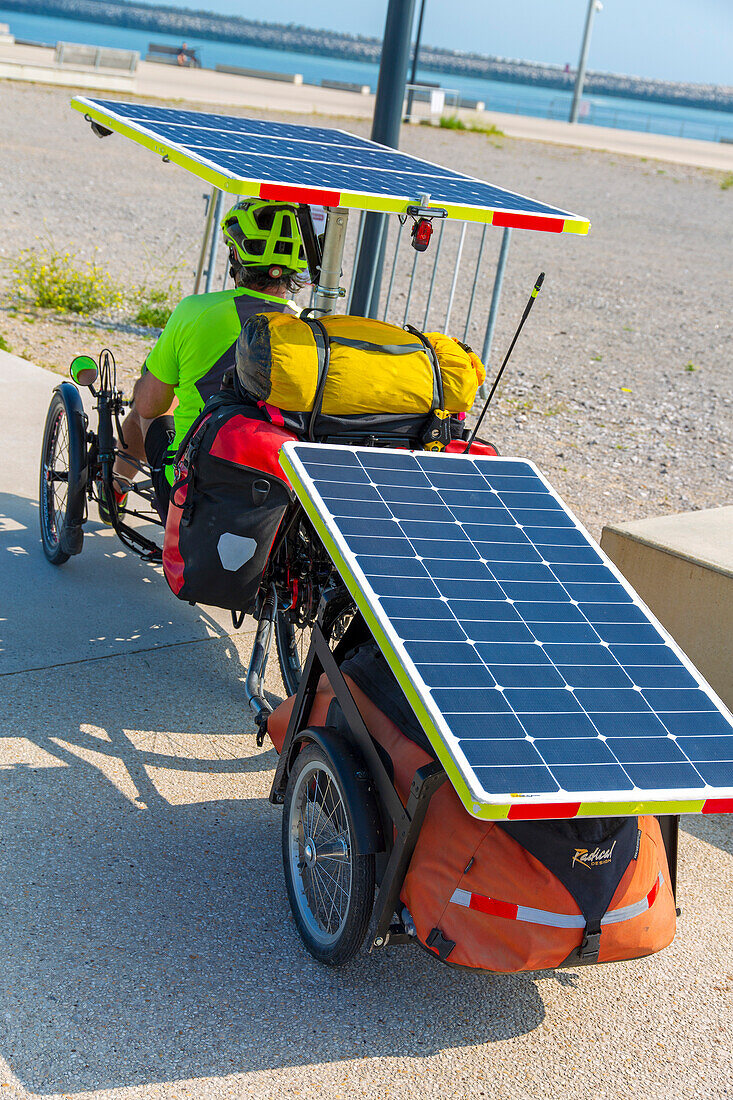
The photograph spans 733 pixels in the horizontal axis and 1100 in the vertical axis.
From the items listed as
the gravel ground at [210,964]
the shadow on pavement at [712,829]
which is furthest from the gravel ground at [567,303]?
the gravel ground at [210,964]

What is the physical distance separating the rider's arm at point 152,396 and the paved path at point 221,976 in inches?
49.5

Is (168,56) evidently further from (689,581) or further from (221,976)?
(221,976)

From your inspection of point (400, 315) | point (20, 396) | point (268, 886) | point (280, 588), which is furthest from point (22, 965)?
point (400, 315)

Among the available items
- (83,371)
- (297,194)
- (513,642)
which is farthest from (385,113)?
(513,642)

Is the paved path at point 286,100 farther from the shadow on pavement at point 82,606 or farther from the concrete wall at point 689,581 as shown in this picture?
the concrete wall at point 689,581

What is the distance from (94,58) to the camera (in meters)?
30.6

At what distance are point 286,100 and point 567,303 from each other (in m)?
22.9

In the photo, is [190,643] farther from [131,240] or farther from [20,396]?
[131,240]

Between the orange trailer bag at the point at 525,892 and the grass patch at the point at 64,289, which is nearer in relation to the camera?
the orange trailer bag at the point at 525,892

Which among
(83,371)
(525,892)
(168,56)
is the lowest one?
(525,892)

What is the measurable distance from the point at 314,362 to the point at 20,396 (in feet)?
14.8

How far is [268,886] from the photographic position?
134 inches

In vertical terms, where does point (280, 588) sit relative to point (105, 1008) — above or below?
above

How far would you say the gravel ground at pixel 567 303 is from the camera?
27.7ft
